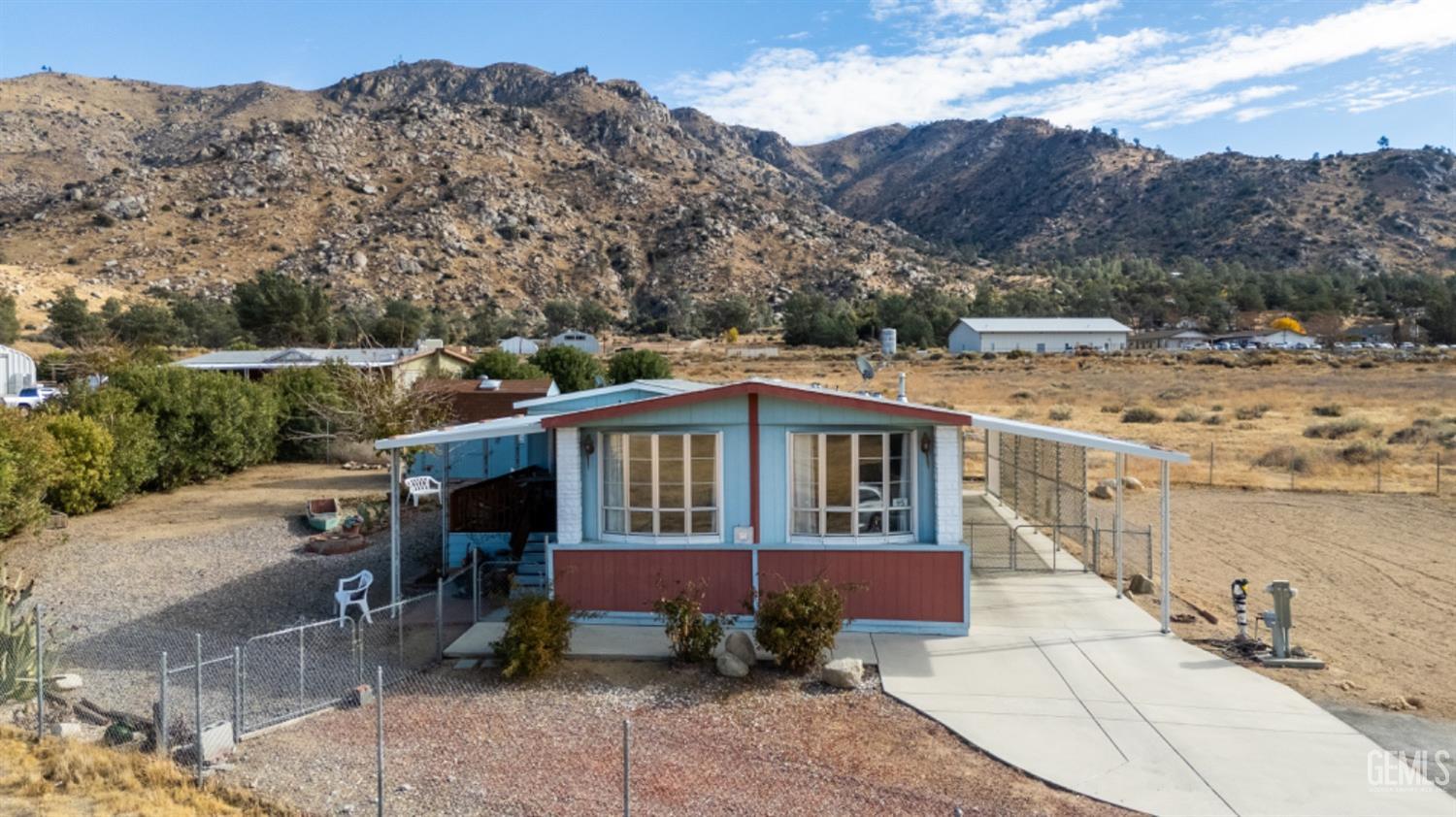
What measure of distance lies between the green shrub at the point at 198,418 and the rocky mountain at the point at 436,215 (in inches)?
2091

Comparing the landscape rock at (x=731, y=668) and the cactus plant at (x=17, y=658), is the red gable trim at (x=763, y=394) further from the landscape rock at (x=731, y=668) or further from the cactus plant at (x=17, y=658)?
the cactus plant at (x=17, y=658)

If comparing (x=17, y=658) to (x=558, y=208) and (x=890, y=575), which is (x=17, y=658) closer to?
(x=890, y=575)

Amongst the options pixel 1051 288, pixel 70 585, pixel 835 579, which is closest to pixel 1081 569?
pixel 835 579

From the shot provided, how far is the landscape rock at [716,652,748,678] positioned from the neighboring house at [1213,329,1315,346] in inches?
3380

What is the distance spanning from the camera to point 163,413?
876 inches

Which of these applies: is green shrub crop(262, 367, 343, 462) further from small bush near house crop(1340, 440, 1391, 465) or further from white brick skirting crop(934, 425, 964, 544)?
small bush near house crop(1340, 440, 1391, 465)

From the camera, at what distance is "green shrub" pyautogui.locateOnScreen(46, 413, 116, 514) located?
18719 mm

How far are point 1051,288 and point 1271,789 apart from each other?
106m

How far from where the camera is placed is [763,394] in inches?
447

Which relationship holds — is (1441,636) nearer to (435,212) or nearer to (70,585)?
(70,585)

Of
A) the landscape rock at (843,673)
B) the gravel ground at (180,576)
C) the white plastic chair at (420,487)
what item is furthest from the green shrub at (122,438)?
the landscape rock at (843,673)

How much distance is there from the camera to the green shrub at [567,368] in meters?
34.0

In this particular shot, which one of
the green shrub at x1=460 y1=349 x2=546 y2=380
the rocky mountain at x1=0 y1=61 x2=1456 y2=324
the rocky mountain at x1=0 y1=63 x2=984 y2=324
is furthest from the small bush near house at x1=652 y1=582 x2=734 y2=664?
the rocky mountain at x1=0 y1=61 x2=1456 y2=324

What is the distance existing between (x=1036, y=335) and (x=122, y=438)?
7630cm
